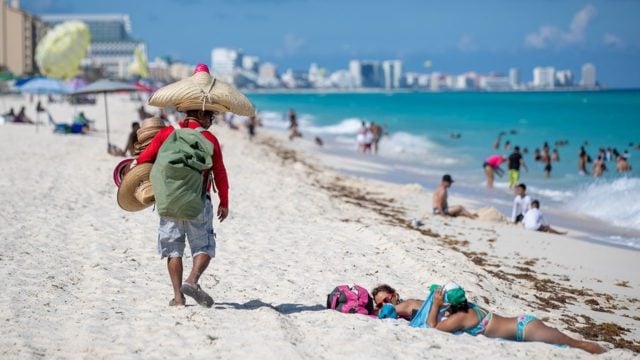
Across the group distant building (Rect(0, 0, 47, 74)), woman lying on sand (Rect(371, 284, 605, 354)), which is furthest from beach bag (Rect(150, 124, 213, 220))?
distant building (Rect(0, 0, 47, 74))

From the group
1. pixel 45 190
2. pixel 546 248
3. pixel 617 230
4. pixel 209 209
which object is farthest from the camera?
pixel 617 230

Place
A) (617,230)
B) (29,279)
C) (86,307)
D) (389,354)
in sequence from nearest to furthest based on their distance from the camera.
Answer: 1. (389,354)
2. (86,307)
3. (29,279)
4. (617,230)

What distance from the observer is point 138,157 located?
494 centimetres

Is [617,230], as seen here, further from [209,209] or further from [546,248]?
[209,209]

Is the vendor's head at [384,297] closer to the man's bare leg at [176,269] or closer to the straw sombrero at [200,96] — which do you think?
the man's bare leg at [176,269]

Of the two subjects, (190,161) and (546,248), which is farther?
(546,248)

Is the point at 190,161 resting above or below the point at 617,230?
above

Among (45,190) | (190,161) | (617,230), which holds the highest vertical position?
(190,161)

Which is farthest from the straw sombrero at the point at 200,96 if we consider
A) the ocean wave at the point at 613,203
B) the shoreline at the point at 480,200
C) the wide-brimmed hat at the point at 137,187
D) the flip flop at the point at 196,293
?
the ocean wave at the point at 613,203

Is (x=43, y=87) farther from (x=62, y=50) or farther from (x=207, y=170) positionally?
(x=207, y=170)

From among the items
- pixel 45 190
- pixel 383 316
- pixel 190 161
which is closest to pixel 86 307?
pixel 190 161

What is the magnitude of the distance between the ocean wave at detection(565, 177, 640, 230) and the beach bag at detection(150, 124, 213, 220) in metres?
10.4

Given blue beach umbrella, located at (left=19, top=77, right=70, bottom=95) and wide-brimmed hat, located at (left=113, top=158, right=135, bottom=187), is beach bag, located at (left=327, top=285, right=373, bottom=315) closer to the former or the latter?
wide-brimmed hat, located at (left=113, top=158, right=135, bottom=187)

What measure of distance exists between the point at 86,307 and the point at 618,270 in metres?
6.68
